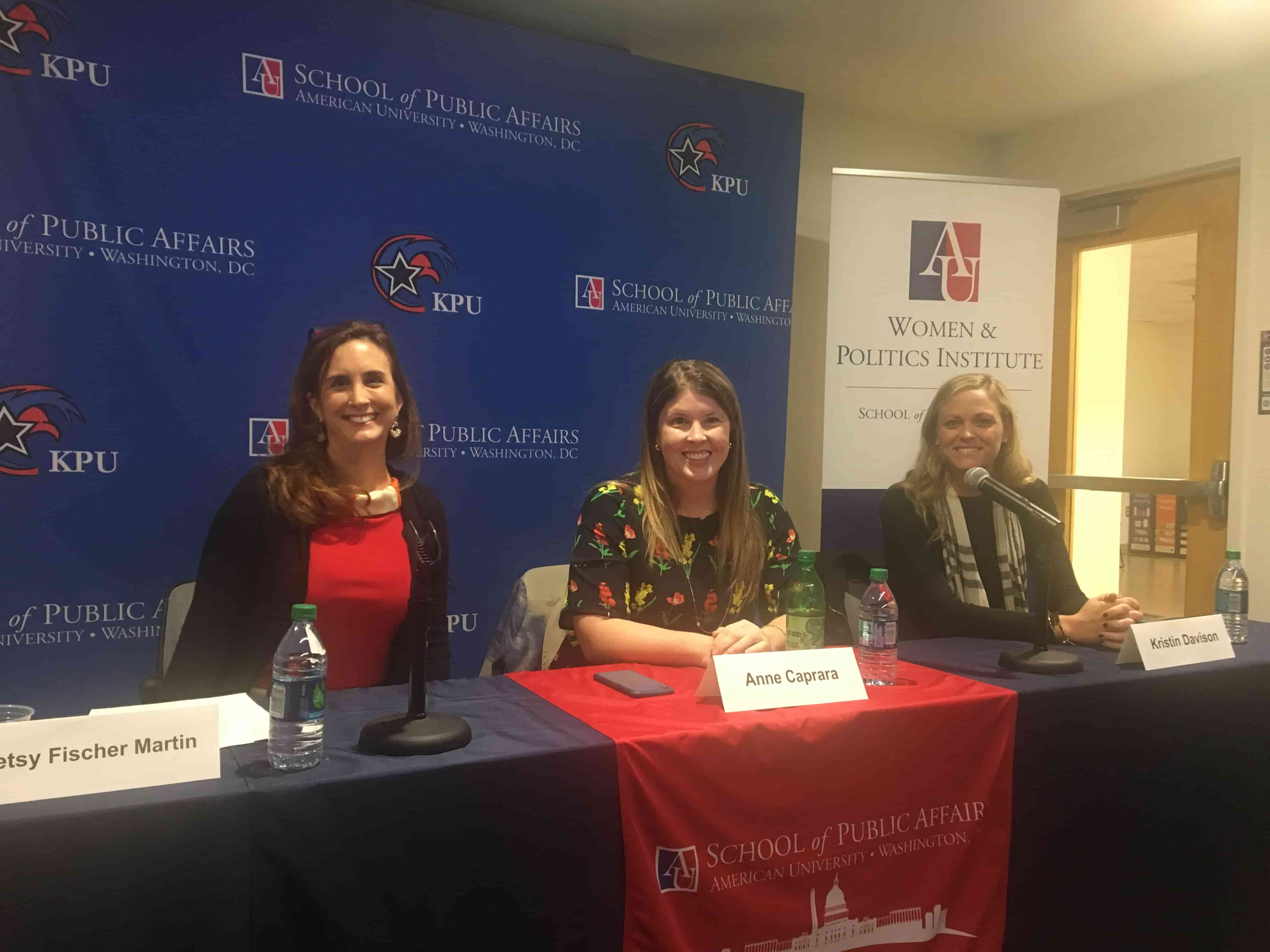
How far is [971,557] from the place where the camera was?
261 cm

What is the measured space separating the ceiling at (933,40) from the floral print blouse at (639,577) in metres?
2.08

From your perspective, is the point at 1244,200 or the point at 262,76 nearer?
the point at 262,76

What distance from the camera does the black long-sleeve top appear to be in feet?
6.75

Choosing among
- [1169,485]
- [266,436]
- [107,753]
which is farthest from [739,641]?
[1169,485]

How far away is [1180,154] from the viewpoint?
3736 millimetres

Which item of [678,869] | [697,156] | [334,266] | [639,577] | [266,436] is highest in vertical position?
[697,156]

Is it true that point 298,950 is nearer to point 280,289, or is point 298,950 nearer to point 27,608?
point 27,608

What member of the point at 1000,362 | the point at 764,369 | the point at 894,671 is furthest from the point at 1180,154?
the point at 894,671

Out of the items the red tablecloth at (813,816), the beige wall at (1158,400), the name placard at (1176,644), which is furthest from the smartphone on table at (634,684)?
the beige wall at (1158,400)

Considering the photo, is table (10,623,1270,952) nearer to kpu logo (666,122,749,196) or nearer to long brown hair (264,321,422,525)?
long brown hair (264,321,422,525)

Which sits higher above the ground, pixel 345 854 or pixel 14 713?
pixel 14 713

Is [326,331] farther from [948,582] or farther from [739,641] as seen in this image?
[948,582]

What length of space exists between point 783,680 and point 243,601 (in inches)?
48.8

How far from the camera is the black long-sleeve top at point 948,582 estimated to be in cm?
206
